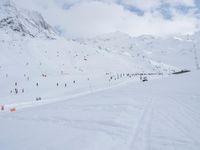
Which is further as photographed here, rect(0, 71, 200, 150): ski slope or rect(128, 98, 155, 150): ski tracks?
rect(0, 71, 200, 150): ski slope

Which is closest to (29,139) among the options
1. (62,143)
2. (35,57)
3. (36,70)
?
(62,143)

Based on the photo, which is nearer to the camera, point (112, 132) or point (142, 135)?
point (142, 135)

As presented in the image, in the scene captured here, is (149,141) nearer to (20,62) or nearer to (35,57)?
(20,62)

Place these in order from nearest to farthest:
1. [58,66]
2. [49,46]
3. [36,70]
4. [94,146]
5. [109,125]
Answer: [94,146]
[109,125]
[36,70]
[58,66]
[49,46]

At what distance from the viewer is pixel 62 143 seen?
6430 millimetres

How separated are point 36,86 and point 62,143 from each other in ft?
139

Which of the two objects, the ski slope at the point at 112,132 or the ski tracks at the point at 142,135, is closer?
the ski tracks at the point at 142,135

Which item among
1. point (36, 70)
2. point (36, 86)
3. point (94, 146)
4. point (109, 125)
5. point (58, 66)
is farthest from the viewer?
point (58, 66)

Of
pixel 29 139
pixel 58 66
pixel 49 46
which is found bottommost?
pixel 29 139

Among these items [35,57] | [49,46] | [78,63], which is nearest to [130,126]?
[35,57]

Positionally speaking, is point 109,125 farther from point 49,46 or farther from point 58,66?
point 49,46

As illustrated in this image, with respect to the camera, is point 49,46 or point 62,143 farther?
point 49,46

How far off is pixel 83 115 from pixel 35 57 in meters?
90.2

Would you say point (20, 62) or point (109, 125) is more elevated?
point (20, 62)
